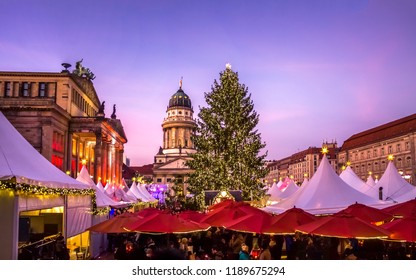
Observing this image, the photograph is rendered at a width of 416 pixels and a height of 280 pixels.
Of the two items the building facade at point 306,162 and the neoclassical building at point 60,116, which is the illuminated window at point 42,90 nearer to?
the neoclassical building at point 60,116

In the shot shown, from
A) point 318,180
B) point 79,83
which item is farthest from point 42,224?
point 79,83

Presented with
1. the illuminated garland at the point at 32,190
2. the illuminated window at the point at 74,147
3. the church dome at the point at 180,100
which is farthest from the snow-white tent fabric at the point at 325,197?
the church dome at the point at 180,100

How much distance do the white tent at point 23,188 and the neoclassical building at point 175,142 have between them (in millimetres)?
120819

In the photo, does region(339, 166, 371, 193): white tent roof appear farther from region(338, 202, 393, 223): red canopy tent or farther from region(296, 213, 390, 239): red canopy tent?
region(296, 213, 390, 239): red canopy tent

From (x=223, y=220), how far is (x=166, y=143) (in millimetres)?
139888

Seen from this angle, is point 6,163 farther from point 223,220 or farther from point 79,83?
point 79,83

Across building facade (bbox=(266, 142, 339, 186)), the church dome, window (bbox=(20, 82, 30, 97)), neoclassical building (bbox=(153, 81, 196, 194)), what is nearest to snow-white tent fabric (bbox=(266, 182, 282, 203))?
window (bbox=(20, 82, 30, 97))

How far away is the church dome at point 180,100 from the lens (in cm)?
16212

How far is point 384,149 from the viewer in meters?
85.5

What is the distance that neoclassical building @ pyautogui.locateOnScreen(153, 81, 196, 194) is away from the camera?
139250 mm

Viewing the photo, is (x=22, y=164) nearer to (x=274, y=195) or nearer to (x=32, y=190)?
(x=32, y=190)

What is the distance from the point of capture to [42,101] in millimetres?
45500

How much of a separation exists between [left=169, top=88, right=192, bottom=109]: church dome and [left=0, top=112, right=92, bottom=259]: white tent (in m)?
148

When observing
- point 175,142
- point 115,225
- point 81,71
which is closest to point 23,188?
point 115,225
